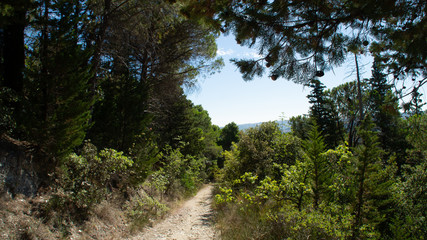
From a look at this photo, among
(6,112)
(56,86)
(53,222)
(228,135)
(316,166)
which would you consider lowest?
(53,222)

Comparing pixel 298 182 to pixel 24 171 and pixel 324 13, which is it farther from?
pixel 24 171

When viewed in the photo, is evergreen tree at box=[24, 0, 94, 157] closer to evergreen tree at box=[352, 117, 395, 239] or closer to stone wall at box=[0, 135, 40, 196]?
stone wall at box=[0, 135, 40, 196]

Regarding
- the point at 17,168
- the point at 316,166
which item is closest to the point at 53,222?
the point at 17,168

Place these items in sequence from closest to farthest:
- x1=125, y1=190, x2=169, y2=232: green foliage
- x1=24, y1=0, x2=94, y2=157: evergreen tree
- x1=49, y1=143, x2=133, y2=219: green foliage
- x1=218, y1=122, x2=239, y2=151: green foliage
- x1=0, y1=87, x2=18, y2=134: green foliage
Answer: x1=0, y1=87, x2=18, y2=134: green foliage
x1=24, y1=0, x2=94, y2=157: evergreen tree
x1=49, y1=143, x2=133, y2=219: green foliage
x1=125, y1=190, x2=169, y2=232: green foliage
x1=218, y1=122, x2=239, y2=151: green foliage

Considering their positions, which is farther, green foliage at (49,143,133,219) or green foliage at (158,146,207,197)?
green foliage at (158,146,207,197)

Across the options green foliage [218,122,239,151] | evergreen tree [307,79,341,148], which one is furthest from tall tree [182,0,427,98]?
green foliage [218,122,239,151]

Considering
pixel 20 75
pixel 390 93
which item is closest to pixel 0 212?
pixel 20 75

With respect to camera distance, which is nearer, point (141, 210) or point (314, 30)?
point (314, 30)

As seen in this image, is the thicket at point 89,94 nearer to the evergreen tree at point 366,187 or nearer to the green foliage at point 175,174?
the green foliage at point 175,174

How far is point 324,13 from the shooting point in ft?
9.13

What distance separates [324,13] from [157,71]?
967 cm

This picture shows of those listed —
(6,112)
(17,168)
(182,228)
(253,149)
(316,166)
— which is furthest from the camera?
(253,149)

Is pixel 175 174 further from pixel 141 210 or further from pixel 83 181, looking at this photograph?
pixel 83 181

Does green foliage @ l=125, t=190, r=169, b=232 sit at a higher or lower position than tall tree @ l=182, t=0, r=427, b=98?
lower
